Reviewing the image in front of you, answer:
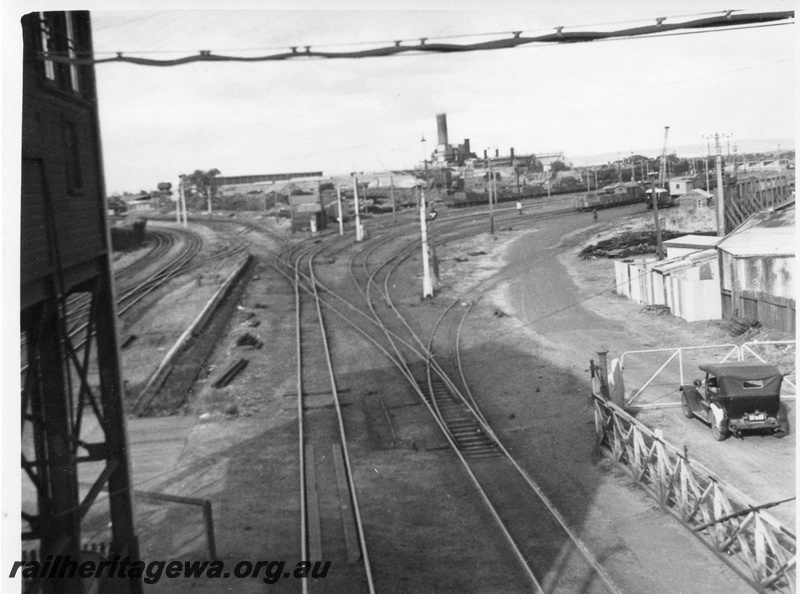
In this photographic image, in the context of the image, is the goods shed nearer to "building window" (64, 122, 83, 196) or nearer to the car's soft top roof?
the car's soft top roof

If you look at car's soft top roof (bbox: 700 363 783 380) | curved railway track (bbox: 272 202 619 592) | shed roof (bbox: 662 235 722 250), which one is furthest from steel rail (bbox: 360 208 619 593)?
shed roof (bbox: 662 235 722 250)

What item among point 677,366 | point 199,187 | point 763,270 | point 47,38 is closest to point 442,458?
point 677,366

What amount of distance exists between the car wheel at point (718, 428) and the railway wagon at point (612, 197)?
568 inches

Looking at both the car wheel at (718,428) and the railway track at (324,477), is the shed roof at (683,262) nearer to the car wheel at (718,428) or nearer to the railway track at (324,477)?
the car wheel at (718,428)

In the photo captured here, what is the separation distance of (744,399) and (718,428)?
643mm

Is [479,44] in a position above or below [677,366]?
above

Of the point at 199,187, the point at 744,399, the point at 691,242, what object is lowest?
the point at 744,399

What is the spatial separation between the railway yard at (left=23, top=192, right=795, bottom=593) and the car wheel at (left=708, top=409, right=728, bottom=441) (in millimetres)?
189

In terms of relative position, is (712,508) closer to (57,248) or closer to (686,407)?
(686,407)

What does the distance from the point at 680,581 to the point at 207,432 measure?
885 cm

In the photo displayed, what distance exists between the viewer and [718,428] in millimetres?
10594

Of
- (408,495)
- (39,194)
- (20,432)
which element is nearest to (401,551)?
(408,495)

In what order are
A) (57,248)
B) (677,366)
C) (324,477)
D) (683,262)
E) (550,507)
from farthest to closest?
1. (683,262)
2. (677,366)
3. (324,477)
4. (550,507)
5. (57,248)

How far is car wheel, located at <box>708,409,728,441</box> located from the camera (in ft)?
34.5
